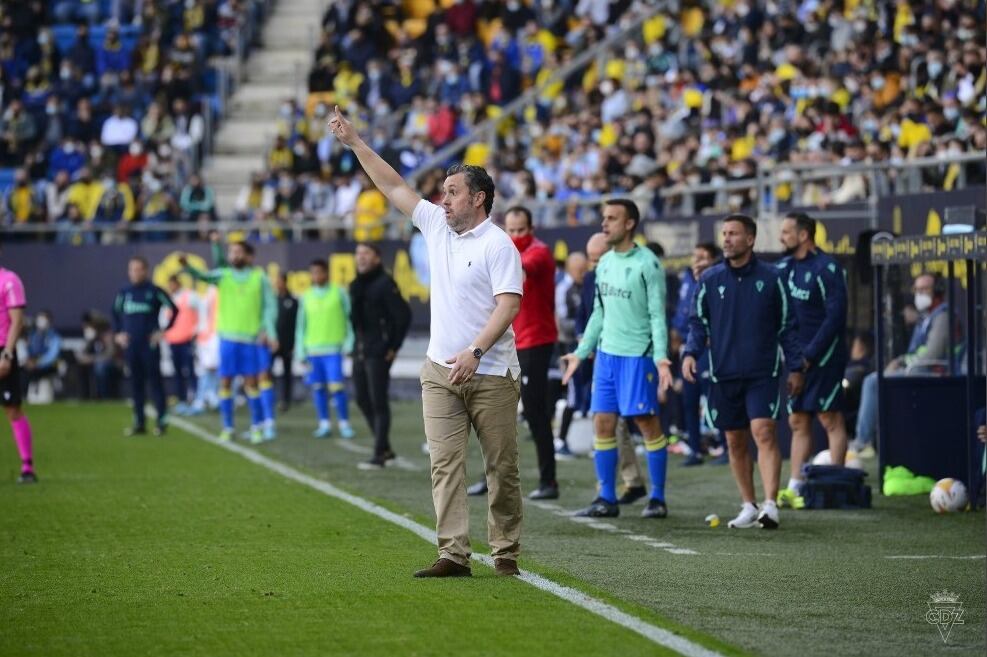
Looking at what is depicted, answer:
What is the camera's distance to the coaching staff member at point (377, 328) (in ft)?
57.3

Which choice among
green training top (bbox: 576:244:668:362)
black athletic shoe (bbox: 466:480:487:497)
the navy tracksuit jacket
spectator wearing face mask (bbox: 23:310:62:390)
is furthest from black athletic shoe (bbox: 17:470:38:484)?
spectator wearing face mask (bbox: 23:310:62:390)

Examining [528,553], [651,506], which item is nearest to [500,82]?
[651,506]

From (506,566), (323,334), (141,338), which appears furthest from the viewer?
(323,334)

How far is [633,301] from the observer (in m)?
12.8

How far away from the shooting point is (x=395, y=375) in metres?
30.4

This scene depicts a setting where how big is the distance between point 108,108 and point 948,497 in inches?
1051

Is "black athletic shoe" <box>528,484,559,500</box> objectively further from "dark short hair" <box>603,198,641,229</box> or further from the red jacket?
"dark short hair" <box>603,198,641,229</box>

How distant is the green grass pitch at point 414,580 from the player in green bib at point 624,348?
41 cm

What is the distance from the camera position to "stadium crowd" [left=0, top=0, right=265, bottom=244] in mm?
33188

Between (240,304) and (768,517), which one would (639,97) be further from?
(768,517)

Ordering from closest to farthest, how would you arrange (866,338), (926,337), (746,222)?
(746,222) < (926,337) < (866,338)

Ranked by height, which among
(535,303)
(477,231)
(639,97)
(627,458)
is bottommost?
(627,458)

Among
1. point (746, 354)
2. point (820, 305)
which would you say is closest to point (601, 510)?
point (746, 354)

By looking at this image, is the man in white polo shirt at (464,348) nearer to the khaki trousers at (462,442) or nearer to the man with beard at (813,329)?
the khaki trousers at (462,442)
